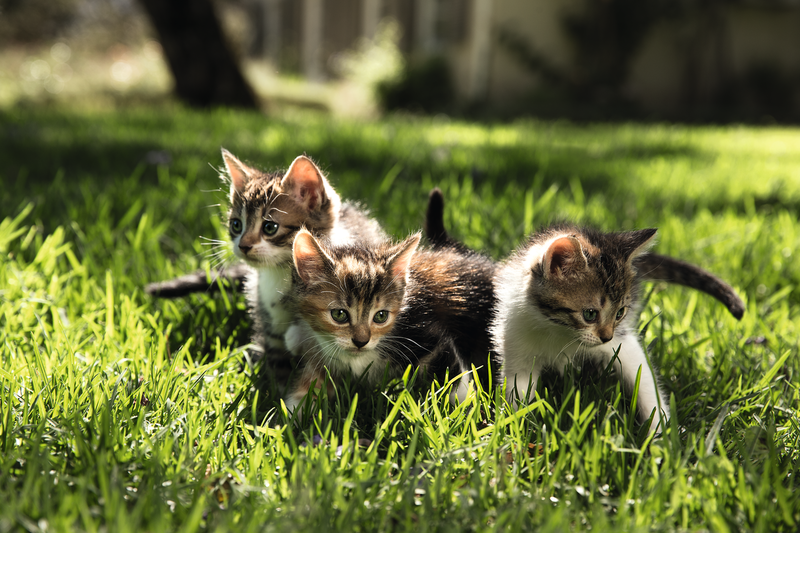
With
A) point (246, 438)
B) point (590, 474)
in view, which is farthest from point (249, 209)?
point (590, 474)

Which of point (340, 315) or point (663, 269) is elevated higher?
point (663, 269)

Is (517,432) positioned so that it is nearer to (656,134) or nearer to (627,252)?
(627,252)

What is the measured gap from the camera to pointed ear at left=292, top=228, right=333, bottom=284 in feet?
6.88

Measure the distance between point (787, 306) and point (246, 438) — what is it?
108 inches

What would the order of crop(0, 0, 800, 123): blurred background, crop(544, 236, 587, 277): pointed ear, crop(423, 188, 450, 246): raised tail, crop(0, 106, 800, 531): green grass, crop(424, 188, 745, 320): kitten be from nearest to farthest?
1. crop(0, 106, 800, 531): green grass
2. crop(544, 236, 587, 277): pointed ear
3. crop(424, 188, 745, 320): kitten
4. crop(423, 188, 450, 246): raised tail
5. crop(0, 0, 800, 123): blurred background

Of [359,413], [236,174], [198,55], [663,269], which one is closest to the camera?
[359,413]

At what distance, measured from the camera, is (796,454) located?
186 cm

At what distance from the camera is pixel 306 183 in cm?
244

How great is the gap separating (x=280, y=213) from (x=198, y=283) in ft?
1.88

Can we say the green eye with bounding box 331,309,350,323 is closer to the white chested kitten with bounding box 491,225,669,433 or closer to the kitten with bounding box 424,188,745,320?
the white chested kitten with bounding box 491,225,669,433

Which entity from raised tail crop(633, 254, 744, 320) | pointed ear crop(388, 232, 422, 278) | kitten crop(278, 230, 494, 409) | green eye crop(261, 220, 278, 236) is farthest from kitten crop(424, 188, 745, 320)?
green eye crop(261, 220, 278, 236)

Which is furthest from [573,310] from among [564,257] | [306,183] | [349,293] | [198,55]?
[198,55]

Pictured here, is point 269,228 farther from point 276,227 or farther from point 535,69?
point 535,69

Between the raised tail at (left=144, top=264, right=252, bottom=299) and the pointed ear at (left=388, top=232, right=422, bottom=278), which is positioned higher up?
the pointed ear at (left=388, top=232, right=422, bottom=278)
